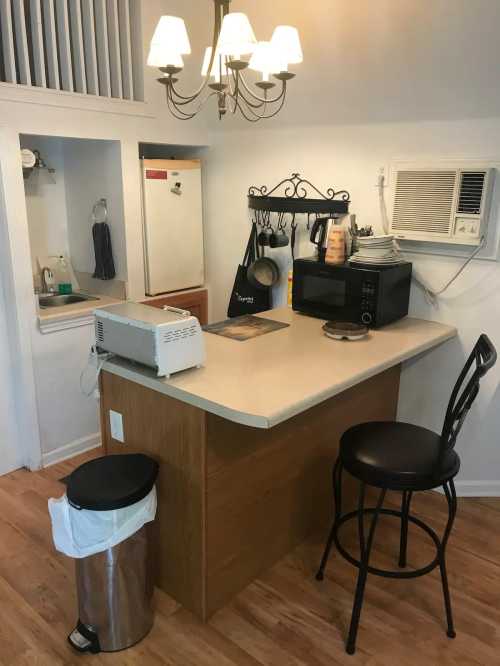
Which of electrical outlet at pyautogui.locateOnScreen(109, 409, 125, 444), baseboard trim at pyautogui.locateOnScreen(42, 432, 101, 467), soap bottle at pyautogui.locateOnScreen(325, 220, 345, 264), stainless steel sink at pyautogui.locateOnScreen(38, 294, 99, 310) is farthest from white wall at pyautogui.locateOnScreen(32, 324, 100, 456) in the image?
soap bottle at pyautogui.locateOnScreen(325, 220, 345, 264)

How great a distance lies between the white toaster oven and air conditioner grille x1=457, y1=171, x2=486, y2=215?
1.38 m

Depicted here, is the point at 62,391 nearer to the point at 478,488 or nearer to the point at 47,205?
the point at 47,205

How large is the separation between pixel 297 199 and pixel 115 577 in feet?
6.48

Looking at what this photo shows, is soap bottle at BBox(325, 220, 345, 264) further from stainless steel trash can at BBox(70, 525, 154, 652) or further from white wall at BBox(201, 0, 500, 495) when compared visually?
stainless steel trash can at BBox(70, 525, 154, 652)

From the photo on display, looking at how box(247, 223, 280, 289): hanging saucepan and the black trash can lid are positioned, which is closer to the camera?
the black trash can lid

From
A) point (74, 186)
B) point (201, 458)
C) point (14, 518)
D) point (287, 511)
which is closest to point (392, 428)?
point (287, 511)

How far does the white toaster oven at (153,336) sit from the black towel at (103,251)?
4.50 ft

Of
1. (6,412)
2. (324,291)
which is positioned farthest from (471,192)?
(6,412)

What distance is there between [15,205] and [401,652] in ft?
8.24

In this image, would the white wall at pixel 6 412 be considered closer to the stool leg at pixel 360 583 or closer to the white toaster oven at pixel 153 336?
the white toaster oven at pixel 153 336

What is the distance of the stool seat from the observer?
182cm

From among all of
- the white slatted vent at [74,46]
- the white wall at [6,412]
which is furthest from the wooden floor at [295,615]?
the white slatted vent at [74,46]

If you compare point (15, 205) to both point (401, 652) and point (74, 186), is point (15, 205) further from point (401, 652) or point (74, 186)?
point (401, 652)

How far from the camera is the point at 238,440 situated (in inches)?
78.3
